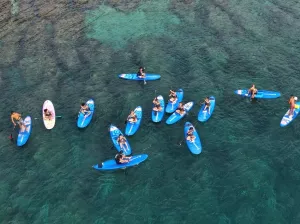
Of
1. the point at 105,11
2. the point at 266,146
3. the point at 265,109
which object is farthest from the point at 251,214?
the point at 105,11

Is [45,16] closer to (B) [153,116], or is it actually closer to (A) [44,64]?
(A) [44,64]

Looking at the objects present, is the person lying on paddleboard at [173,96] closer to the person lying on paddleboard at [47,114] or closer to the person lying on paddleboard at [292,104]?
the person lying on paddleboard at [292,104]

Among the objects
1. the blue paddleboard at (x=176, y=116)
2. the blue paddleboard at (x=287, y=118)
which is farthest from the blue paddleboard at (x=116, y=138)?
the blue paddleboard at (x=287, y=118)

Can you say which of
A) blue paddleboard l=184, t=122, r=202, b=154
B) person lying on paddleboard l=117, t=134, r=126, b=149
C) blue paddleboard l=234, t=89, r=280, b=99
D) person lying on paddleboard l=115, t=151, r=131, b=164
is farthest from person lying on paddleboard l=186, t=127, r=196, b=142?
blue paddleboard l=234, t=89, r=280, b=99

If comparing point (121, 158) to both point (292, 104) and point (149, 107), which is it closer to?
point (149, 107)

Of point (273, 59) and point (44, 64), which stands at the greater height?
point (44, 64)

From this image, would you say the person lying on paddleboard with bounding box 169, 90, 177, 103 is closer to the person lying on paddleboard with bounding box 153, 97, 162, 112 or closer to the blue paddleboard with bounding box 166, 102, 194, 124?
the blue paddleboard with bounding box 166, 102, 194, 124
